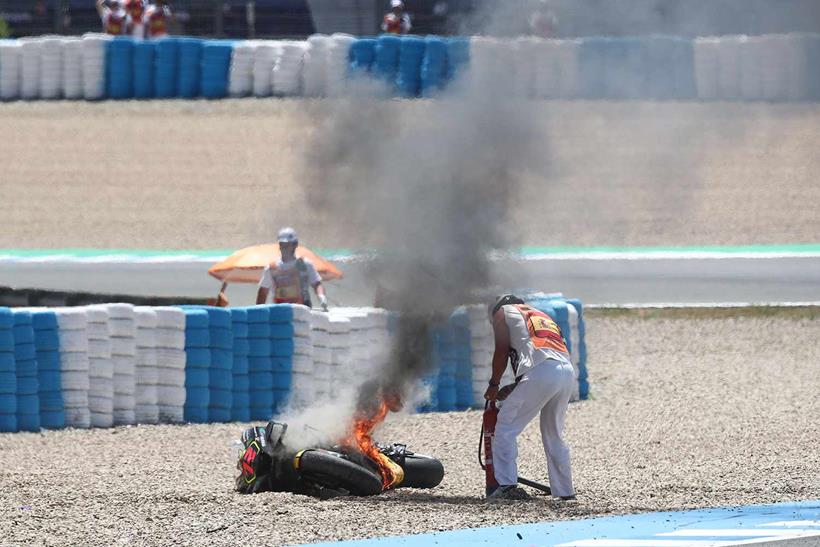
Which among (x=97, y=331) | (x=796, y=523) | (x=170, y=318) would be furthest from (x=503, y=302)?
(x=97, y=331)

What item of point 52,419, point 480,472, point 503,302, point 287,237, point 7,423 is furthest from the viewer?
point 287,237

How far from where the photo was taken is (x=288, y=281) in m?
13.4

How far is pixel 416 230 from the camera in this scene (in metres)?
10.5

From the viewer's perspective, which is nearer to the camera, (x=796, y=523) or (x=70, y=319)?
(x=796, y=523)

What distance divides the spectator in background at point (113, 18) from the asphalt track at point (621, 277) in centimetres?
1200

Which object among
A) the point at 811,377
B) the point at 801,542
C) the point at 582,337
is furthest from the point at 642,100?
the point at 801,542

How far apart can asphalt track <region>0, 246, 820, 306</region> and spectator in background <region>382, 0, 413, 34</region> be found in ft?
34.9

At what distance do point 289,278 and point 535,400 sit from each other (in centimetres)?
477

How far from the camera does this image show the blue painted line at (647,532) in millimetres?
7816

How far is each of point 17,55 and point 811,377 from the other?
18.2m

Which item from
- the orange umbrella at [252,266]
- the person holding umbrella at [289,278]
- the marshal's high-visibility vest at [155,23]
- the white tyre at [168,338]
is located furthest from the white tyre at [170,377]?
the marshal's high-visibility vest at [155,23]

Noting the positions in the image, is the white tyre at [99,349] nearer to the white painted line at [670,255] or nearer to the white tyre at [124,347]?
the white tyre at [124,347]

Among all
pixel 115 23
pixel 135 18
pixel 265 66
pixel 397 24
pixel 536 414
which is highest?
pixel 397 24

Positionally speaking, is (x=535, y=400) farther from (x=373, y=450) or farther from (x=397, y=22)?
(x=397, y=22)
